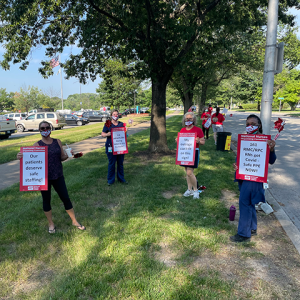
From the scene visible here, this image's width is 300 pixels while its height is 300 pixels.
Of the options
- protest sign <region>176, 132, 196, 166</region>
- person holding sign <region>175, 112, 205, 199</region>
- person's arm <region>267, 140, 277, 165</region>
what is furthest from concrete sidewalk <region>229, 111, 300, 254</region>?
protest sign <region>176, 132, 196, 166</region>

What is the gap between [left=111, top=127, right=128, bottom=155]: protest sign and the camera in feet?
21.7

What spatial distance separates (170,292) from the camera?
9.35 feet

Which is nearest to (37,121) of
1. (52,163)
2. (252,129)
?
(52,163)

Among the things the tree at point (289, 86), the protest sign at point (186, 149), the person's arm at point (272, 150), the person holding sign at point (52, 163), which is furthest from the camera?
the tree at point (289, 86)

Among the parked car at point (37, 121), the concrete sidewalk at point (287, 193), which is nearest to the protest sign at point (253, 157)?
the concrete sidewalk at point (287, 193)

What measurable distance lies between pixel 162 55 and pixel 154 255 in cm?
764

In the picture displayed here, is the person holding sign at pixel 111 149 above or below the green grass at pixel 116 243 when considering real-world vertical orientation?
above

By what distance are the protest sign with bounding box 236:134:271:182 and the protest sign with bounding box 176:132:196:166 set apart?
1.59 meters

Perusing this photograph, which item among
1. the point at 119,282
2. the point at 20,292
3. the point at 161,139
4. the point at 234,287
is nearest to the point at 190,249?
the point at 234,287

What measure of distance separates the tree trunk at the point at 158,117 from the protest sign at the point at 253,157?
264 inches

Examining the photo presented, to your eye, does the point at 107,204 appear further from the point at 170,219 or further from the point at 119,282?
the point at 119,282

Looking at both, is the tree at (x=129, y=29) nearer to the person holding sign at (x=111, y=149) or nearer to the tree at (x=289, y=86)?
the person holding sign at (x=111, y=149)

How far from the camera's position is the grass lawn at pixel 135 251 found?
2.93 meters

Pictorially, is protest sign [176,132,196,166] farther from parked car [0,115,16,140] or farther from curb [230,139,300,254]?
parked car [0,115,16,140]
